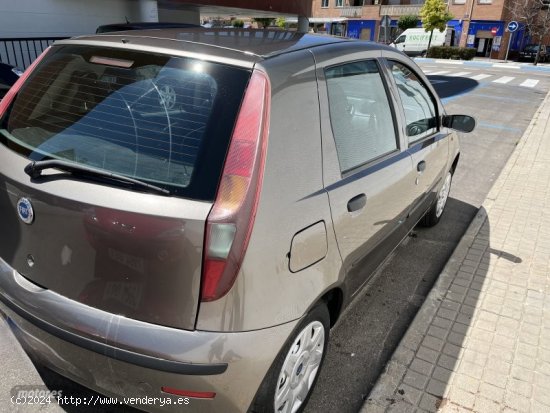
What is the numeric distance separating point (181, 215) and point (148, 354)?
53 cm

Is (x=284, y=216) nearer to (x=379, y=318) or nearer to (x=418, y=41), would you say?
(x=379, y=318)

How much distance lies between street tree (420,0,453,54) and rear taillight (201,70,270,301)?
42.0m

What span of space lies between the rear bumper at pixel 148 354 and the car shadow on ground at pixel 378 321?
870 mm

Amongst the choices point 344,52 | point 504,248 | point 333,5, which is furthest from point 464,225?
point 333,5

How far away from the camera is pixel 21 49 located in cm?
927

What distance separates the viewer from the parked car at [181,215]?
5.46ft

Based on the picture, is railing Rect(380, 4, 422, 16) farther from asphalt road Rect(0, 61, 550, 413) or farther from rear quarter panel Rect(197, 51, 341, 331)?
rear quarter panel Rect(197, 51, 341, 331)

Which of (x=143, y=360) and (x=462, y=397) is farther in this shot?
(x=462, y=397)

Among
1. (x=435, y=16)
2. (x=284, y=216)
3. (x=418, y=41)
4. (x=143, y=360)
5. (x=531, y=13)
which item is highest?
(x=531, y=13)

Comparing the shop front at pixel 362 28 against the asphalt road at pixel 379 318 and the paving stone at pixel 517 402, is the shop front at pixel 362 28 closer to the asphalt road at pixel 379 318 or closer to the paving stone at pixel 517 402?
the asphalt road at pixel 379 318

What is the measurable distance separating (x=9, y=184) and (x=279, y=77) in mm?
1274

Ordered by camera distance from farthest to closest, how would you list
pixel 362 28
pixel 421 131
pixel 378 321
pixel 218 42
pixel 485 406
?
1. pixel 362 28
2. pixel 421 131
3. pixel 378 321
4. pixel 485 406
5. pixel 218 42

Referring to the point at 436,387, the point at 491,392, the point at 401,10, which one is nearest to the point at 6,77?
the point at 436,387

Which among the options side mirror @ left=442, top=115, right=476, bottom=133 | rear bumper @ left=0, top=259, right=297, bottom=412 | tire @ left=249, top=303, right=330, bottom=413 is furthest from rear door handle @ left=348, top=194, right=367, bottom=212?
side mirror @ left=442, top=115, right=476, bottom=133
